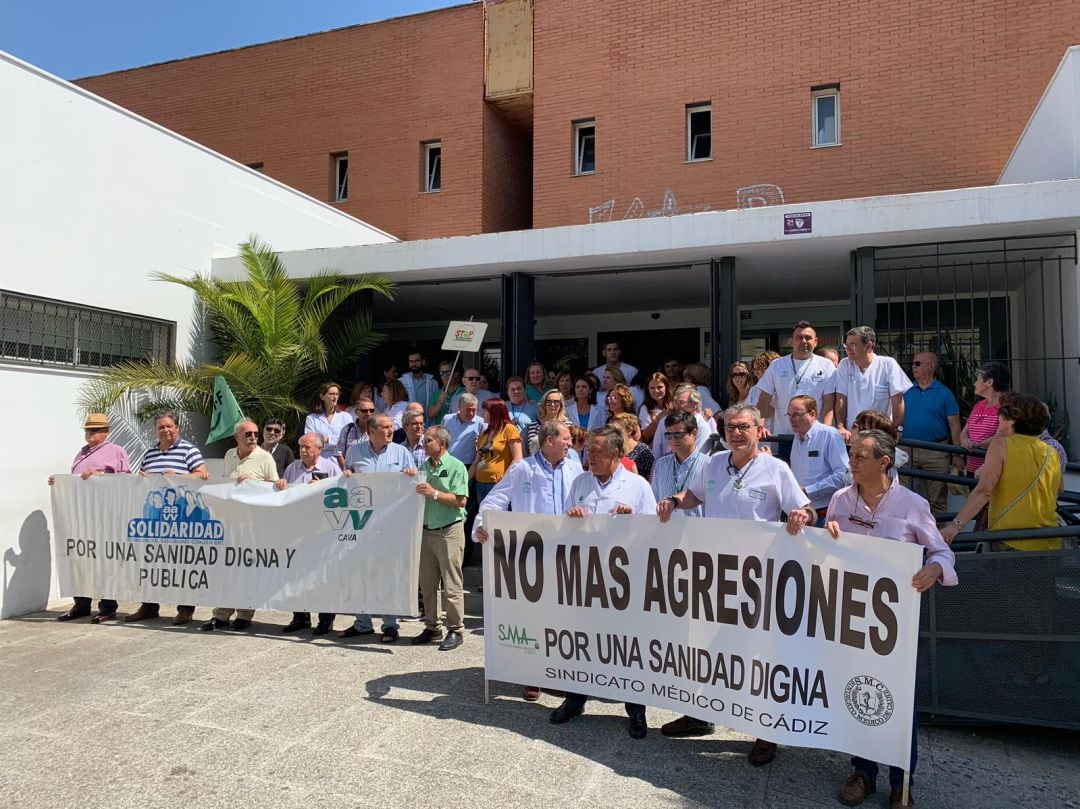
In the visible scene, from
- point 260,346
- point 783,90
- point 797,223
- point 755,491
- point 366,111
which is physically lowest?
point 755,491

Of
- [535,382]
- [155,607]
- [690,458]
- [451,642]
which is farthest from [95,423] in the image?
[690,458]

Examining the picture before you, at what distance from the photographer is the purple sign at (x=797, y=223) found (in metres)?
7.44

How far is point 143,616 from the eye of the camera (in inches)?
255

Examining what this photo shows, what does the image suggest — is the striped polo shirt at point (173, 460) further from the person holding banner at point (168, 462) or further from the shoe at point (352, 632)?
the shoe at point (352, 632)

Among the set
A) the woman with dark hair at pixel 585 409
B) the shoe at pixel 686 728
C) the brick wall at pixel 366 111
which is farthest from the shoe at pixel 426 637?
the brick wall at pixel 366 111

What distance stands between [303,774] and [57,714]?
1832 millimetres

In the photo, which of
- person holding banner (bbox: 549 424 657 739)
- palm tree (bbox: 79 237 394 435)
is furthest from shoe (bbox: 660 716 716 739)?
palm tree (bbox: 79 237 394 435)

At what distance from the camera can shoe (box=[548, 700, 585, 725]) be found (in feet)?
13.9

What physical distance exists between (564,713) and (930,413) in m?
4.18

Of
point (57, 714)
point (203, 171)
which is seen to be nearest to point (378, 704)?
point (57, 714)

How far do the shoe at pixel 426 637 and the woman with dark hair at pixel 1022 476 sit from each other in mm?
3648

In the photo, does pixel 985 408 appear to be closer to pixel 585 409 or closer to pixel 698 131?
pixel 585 409

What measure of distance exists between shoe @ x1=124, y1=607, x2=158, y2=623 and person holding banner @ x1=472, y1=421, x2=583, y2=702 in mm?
3647

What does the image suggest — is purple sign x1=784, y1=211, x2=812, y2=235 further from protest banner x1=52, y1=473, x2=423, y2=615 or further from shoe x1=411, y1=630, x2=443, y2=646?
shoe x1=411, y1=630, x2=443, y2=646
